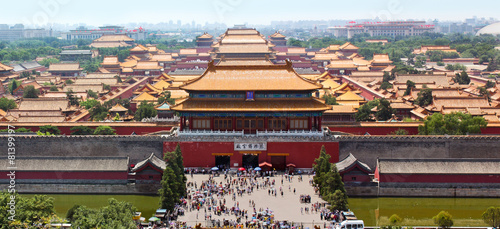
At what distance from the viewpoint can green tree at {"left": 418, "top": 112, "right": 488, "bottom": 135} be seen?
42.9m

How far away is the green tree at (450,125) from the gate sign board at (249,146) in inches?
476

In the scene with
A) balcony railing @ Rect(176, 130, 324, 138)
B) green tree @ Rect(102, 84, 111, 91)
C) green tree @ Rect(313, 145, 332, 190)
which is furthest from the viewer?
green tree @ Rect(102, 84, 111, 91)

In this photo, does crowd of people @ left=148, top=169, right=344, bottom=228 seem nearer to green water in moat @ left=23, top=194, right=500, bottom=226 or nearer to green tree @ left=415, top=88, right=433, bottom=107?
green water in moat @ left=23, top=194, right=500, bottom=226

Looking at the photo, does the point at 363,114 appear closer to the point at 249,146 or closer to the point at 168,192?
the point at 249,146

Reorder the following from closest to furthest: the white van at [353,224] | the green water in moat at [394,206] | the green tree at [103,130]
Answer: the white van at [353,224], the green water in moat at [394,206], the green tree at [103,130]

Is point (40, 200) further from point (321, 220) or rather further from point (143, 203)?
point (321, 220)

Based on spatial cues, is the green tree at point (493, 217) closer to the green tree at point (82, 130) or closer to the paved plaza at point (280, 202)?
the paved plaza at point (280, 202)

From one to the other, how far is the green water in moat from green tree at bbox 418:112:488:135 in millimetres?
8169

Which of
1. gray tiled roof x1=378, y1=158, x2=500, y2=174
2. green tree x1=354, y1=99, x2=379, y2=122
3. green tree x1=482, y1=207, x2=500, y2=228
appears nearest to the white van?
green tree x1=482, y1=207, x2=500, y2=228

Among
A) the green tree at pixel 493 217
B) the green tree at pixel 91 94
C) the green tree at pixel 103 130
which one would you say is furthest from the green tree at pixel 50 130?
the green tree at pixel 493 217

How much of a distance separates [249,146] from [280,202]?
22.8 ft

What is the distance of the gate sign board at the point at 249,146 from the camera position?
39812 millimetres

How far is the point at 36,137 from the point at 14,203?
1359 cm

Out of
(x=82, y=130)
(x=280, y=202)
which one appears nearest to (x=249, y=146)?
(x=280, y=202)
